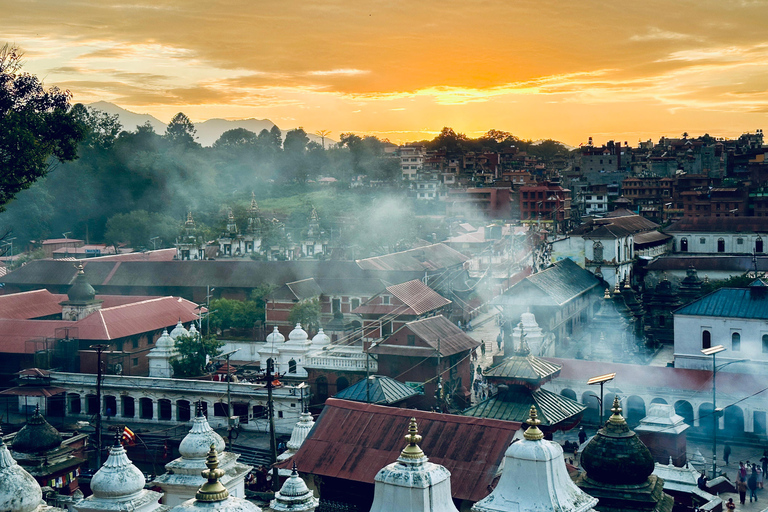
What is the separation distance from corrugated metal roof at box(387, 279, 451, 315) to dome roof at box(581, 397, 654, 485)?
2623cm

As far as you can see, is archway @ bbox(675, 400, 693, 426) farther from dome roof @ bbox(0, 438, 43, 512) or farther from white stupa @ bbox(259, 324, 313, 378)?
dome roof @ bbox(0, 438, 43, 512)

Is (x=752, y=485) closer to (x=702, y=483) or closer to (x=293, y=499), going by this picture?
(x=702, y=483)

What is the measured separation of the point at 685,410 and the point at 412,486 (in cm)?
2134

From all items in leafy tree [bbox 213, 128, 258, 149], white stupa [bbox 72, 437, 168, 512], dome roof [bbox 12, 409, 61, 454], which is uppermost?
leafy tree [bbox 213, 128, 258, 149]

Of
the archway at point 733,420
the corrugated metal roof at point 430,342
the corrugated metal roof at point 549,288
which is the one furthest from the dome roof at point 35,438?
the corrugated metal roof at point 549,288

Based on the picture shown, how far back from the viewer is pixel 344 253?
60.7m

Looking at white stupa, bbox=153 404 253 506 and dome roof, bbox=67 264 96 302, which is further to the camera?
dome roof, bbox=67 264 96 302

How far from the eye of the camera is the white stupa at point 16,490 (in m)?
11.4

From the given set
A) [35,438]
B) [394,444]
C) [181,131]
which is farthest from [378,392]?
[181,131]

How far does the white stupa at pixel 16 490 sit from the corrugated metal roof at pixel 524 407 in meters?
10.7

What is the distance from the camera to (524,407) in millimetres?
20172

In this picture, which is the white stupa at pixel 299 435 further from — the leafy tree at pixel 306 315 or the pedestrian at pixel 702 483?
the leafy tree at pixel 306 315

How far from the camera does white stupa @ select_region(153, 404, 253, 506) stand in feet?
52.2

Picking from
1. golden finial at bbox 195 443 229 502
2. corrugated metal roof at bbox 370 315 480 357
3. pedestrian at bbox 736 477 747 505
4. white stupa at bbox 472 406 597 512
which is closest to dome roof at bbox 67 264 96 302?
corrugated metal roof at bbox 370 315 480 357
